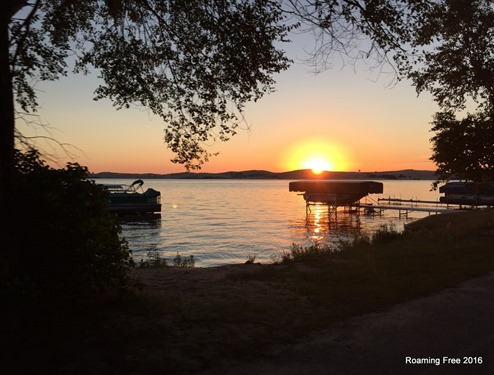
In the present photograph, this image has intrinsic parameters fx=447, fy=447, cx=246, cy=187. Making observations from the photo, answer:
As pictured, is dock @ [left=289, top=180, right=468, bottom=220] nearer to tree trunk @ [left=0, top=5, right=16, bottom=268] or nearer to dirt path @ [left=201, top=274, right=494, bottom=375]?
dirt path @ [left=201, top=274, right=494, bottom=375]

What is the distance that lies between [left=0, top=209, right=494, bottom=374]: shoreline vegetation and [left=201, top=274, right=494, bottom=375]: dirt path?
11.3 inches

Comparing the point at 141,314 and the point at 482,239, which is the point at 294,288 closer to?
the point at 141,314

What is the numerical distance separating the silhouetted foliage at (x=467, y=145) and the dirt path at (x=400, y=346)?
21.0 metres

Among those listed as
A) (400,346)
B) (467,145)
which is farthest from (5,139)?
(467,145)

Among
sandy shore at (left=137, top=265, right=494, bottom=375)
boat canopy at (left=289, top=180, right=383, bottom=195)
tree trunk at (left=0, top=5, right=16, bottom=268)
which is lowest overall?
sandy shore at (left=137, top=265, right=494, bottom=375)

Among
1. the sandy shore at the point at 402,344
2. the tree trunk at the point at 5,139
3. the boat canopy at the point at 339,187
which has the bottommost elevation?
the sandy shore at the point at 402,344

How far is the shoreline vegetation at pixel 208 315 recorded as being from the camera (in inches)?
212

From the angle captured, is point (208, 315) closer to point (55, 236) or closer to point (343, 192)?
point (55, 236)

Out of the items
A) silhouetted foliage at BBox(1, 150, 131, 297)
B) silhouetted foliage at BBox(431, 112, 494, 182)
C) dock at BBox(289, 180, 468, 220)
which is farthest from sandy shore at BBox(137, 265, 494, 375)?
dock at BBox(289, 180, 468, 220)

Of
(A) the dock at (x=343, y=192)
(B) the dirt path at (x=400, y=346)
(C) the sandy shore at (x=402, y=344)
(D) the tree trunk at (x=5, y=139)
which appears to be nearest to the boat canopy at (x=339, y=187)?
(A) the dock at (x=343, y=192)

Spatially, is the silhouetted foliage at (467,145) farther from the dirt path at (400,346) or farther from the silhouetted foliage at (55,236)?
the silhouetted foliage at (55,236)

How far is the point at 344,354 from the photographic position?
5625mm

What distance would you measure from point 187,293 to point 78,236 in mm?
2857

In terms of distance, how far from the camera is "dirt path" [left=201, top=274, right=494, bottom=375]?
17.1 feet
